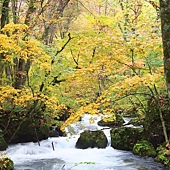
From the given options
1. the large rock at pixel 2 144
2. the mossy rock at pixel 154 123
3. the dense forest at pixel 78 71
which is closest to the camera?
the dense forest at pixel 78 71

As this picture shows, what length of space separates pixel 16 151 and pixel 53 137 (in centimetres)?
262

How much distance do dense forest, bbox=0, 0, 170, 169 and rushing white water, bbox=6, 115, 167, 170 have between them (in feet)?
2.63

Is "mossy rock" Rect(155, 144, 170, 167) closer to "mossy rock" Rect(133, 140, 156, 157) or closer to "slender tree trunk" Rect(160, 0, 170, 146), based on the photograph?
Answer: "mossy rock" Rect(133, 140, 156, 157)

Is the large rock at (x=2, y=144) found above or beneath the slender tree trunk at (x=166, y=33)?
beneath

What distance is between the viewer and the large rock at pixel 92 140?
10.8 metres

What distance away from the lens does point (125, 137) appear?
1027 centimetres

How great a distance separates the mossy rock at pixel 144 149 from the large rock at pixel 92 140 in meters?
Answer: 1.78

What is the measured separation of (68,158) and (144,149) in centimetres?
281

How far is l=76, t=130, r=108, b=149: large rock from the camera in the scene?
424 inches

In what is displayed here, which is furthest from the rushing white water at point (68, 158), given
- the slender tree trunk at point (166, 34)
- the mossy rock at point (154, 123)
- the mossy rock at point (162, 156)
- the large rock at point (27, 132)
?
the slender tree trunk at point (166, 34)

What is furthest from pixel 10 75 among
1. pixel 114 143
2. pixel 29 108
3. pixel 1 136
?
pixel 114 143

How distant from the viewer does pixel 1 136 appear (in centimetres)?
1007

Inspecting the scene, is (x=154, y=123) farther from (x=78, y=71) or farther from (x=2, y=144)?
(x=2, y=144)

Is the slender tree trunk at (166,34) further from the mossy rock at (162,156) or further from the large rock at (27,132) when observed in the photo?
the large rock at (27,132)
